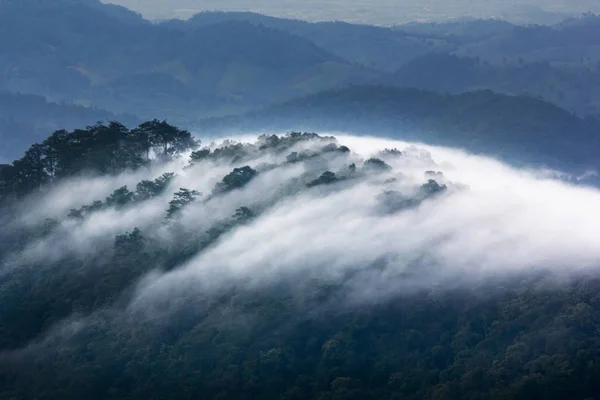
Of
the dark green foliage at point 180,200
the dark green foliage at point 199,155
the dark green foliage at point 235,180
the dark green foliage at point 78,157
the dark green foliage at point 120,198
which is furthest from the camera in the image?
the dark green foliage at point 78,157

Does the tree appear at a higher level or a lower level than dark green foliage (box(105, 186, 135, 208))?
higher

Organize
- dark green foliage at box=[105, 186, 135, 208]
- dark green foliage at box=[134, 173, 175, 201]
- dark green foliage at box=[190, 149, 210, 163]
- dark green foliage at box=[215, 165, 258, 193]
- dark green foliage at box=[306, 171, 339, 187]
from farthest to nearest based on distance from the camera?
1. dark green foliage at box=[190, 149, 210, 163]
2. dark green foliage at box=[134, 173, 175, 201]
3. dark green foliage at box=[105, 186, 135, 208]
4. dark green foliage at box=[215, 165, 258, 193]
5. dark green foliage at box=[306, 171, 339, 187]

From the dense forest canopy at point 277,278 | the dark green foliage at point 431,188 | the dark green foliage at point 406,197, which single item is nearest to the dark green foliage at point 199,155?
the dense forest canopy at point 277,278

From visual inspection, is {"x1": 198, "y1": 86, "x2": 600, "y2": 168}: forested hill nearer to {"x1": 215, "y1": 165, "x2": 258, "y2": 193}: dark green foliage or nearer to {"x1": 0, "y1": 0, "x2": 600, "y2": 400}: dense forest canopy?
{"x1": 0, "y1": 0, "x2": 600, "y2": 400}: dense forest canopy

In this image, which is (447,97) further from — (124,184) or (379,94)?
(124,184)

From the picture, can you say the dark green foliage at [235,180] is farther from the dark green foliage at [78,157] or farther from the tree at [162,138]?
the tree at [162,138]

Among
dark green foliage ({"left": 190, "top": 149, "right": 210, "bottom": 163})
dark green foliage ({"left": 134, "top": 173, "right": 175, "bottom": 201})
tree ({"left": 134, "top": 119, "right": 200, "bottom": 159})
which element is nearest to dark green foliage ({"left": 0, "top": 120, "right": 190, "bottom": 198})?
tree ({"left": 134, "top": 119, "right": 200, "bottom": 159})

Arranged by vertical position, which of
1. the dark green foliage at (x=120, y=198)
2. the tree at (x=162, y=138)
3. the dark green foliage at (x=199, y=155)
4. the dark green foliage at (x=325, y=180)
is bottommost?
the dark green foliage at (x=120, y=198)
